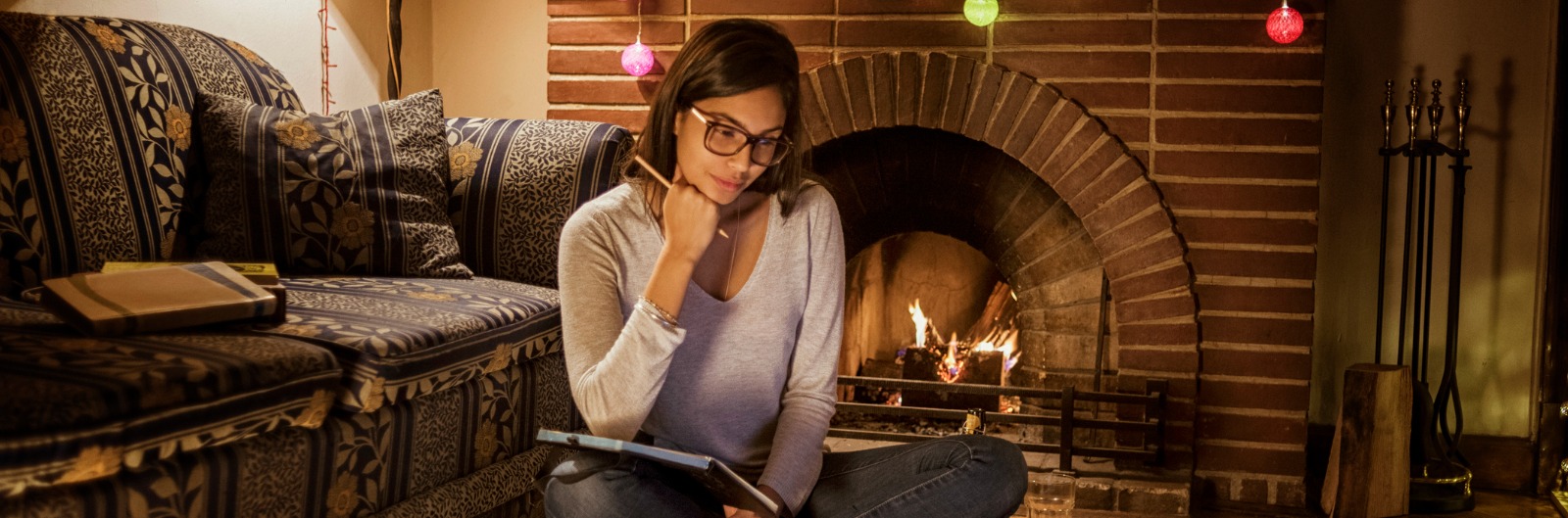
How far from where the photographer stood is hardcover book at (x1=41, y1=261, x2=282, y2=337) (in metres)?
1.15

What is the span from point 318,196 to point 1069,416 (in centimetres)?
155

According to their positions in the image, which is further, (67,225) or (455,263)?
(455,263)

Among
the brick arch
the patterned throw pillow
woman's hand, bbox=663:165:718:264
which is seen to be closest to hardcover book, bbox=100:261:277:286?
the patterned throw pillow

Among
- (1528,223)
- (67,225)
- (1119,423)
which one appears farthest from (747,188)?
(1528,223)

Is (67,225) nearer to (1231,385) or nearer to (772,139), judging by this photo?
(772,139)

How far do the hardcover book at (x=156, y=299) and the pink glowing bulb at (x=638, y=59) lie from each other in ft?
4.38

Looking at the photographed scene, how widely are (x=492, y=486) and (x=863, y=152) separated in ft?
4.38

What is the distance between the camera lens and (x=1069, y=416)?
95.3 inches

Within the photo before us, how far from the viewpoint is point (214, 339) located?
1.19 meters

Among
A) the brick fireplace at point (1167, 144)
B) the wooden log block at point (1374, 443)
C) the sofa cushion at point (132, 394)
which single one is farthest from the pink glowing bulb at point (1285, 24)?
the sofa cushion at point (132, 394)

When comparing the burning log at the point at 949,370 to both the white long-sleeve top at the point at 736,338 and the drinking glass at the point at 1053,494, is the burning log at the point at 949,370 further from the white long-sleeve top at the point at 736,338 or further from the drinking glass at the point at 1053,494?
the white long-sleeve top at the point at 736,338

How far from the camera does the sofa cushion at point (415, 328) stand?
130 cm

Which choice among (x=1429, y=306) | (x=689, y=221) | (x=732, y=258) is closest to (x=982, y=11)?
(x=1429, y=306)

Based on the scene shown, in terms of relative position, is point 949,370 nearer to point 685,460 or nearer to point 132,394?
point 685,460
